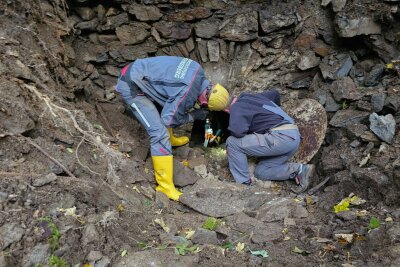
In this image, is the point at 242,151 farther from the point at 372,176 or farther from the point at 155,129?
the point at 372,176

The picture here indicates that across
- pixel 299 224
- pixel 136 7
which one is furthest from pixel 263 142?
pixel 136 7

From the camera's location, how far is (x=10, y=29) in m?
3.98

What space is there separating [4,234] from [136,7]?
361cm

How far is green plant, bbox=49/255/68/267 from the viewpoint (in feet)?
7.75

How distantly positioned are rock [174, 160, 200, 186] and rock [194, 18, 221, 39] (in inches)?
75.7

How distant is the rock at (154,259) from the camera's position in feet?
8.47

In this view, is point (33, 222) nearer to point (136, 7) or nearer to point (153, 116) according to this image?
point (153, 116)

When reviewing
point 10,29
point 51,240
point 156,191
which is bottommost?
point 156,191

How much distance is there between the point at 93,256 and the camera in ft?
8.32

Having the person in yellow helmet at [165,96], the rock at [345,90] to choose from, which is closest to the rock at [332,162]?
the rock at [345,90]

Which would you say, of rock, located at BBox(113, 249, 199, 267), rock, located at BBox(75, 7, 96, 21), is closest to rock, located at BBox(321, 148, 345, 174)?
rock, located at BBox(113, 249, 199, 267)

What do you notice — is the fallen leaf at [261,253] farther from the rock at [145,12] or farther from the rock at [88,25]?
the rock at [88,25]

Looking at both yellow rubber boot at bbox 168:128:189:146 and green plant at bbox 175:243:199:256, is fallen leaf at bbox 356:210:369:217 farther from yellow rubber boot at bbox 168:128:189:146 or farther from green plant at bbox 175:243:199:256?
yellow rubber boot at bbox 168:128:189:146

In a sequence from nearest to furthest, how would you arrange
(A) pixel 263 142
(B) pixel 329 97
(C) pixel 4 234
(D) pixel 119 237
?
(C) pixel 4 234, (D) pixel 119 237, (A) pixel 263 142, (B) pixel 329 97
